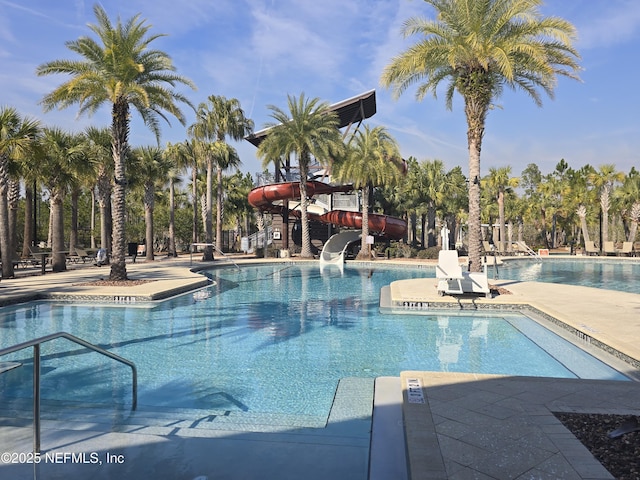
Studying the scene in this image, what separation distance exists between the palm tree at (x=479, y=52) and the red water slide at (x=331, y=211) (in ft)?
55.8

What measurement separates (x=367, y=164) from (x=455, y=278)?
57.6 ft

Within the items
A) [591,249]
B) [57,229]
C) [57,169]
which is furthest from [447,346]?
[591,249]

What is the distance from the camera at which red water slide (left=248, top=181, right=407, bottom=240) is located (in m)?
30.4

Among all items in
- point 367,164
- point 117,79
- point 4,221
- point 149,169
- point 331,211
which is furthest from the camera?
point 331,211

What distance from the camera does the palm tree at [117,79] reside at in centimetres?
1412

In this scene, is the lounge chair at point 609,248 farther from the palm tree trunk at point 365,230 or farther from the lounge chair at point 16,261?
the lounge chair at point 16,261

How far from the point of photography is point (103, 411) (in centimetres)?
461

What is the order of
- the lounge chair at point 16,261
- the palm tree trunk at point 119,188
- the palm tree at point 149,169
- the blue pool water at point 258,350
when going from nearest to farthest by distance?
the blue pool water at point 258,350
the palm tree trunk at point 119,188
the lounge chair at point 16,261
the palm tree at point 149,169

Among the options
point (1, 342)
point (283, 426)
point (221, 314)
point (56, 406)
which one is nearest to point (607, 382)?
point (283, 426)

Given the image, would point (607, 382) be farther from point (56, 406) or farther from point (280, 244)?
point (280, 244)

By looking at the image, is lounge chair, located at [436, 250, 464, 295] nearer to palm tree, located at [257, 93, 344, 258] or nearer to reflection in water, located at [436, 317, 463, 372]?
reflection in water, located at [436, 317, 463, 372]

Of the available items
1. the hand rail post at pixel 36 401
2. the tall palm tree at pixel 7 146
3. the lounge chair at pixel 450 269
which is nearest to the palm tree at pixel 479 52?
the lounge chair at pixel 450 269

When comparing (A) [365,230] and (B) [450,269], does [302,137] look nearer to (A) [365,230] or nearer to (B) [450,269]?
(A) [365,230]

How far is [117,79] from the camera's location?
14445 millimetres
